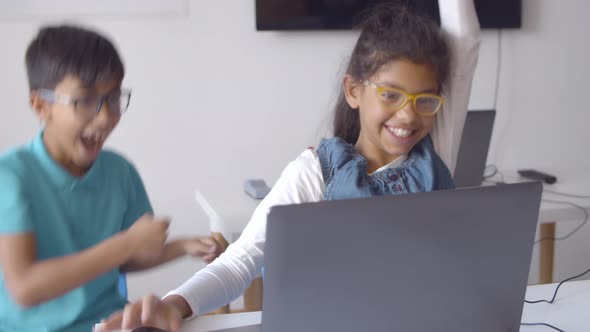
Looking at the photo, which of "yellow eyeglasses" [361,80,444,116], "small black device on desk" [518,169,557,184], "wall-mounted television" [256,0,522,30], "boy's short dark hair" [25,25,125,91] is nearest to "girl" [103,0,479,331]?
"yellow eyeglasses" [361,80,444,116]

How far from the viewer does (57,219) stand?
43.6 inches

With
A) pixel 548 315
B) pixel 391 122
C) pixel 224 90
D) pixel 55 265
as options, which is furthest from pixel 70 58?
pixel 224 90

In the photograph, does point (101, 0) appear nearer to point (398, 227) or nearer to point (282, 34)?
point (282, 34)

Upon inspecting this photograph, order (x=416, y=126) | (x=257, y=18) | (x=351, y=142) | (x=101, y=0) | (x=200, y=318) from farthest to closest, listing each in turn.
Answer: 1. (x=257, y=18)
2. (x=101, y=0)
3. (x=351, y=142)
4. (x=416, y=126)
5. (x=200, y=318)

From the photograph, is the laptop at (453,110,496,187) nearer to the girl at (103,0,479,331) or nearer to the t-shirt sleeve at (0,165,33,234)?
the girl at (103,0,479,331)

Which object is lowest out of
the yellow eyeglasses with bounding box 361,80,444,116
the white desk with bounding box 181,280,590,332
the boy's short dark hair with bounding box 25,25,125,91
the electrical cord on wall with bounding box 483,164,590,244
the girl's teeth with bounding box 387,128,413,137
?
the electrical cord on wall with bounding box 483,164,590,244

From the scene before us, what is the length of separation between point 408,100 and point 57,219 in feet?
2.24

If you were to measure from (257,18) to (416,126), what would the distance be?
61.7 inches

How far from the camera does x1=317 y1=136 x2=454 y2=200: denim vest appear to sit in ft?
3.88

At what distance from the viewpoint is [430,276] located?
765mm

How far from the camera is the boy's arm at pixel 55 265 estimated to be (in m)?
0.94

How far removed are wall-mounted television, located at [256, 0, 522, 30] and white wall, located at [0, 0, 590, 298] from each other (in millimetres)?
53

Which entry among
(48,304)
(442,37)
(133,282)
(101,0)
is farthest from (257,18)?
(48,304)

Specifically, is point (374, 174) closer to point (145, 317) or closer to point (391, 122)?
point (391, 122)
